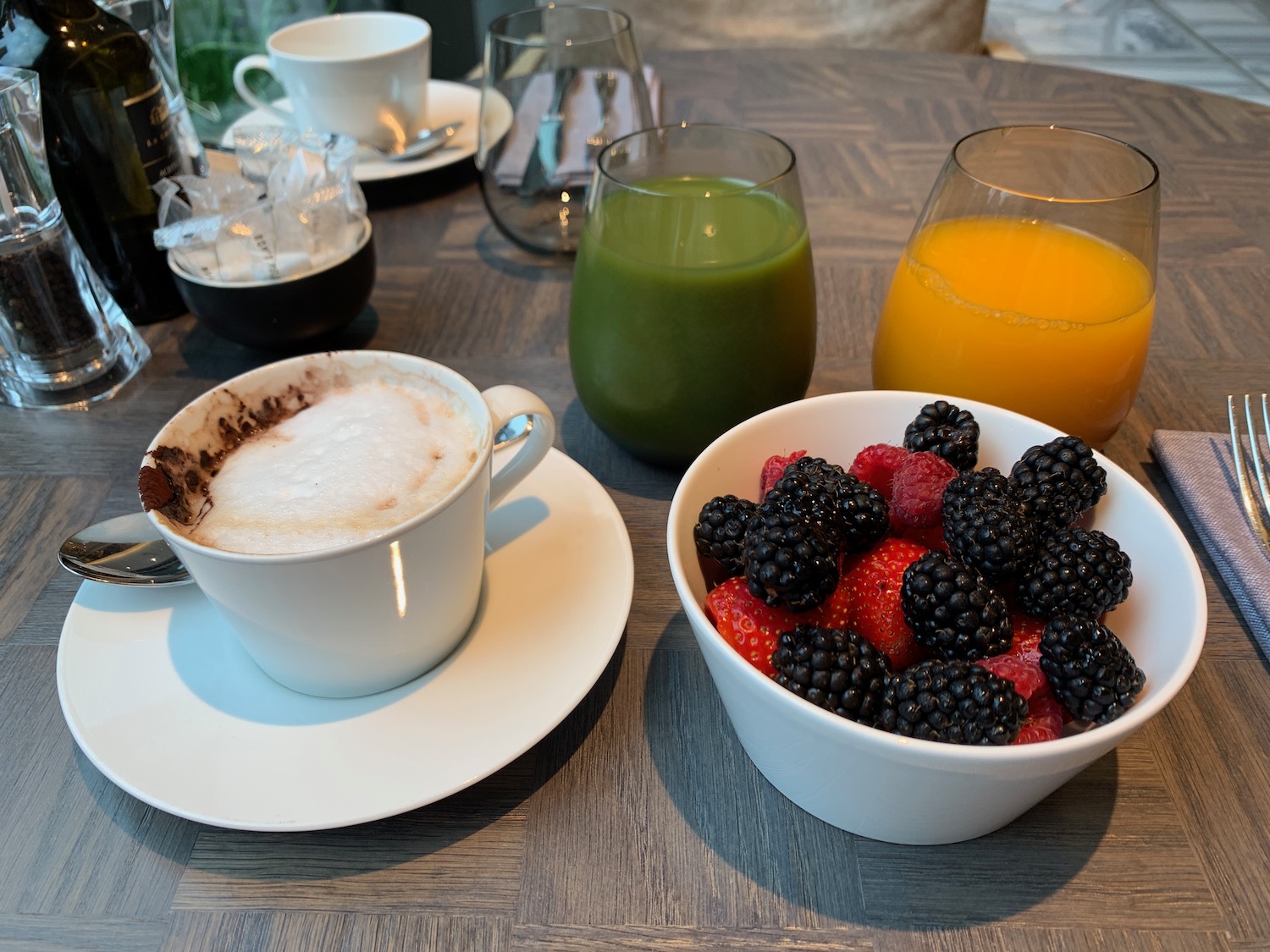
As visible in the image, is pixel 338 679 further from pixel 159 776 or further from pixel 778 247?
pixel 778 247

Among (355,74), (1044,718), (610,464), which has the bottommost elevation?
Answer: (610,464)

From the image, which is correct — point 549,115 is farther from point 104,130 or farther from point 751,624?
point 751,624

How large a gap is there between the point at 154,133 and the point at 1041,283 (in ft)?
3.22

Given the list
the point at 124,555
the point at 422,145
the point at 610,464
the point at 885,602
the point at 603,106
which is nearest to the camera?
the point at 885,602

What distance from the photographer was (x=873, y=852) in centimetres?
55

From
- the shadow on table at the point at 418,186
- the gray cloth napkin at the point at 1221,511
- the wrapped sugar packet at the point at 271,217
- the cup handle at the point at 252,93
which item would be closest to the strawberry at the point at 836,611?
the gray cloth napkin at the point at 1221,511

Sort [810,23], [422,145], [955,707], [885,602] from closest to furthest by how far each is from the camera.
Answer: [955,707] < [885,602] < [422,145] < [810,23]

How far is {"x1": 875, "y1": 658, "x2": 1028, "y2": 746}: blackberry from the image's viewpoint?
47cm

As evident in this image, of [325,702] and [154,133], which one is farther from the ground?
[154,133]

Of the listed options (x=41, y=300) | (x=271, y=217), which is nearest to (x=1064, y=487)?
(x=271, y=217)

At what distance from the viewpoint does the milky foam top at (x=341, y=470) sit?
0.58 m

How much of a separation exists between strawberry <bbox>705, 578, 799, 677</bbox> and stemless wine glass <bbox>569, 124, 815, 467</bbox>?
0.89 ft

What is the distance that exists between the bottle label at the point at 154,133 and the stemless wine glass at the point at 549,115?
38 cm

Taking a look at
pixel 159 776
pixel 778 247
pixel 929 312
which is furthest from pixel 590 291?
pixel 159 776
